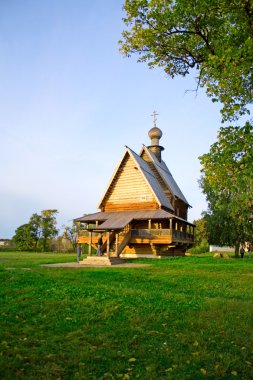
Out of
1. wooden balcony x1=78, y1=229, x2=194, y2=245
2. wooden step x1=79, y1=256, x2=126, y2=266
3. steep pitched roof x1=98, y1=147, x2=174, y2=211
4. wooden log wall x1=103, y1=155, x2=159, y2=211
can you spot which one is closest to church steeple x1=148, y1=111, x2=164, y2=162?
steep pitched roof x1=98, y1=147, x2=174, y2=211

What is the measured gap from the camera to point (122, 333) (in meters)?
6.80

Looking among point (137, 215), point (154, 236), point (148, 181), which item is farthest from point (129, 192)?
point (154, 236)

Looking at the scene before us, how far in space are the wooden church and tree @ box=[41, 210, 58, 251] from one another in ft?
139

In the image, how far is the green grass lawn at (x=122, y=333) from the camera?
204 inches

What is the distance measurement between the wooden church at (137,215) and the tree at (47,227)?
139ft

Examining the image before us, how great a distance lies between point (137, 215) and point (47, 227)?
47861mm

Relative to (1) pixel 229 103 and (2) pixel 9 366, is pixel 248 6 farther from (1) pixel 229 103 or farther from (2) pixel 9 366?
(2) pixel 9 366

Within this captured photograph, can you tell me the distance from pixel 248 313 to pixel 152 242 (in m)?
20.1

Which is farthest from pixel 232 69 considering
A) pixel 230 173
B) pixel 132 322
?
pixel 132 322

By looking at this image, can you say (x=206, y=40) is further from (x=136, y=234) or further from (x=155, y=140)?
(x=155, y=140)

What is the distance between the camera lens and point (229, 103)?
46.1 feet

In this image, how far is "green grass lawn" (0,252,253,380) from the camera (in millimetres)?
5184

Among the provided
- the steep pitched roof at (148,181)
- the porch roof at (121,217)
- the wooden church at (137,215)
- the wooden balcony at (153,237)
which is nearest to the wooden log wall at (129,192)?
the wooden church at (137,215)

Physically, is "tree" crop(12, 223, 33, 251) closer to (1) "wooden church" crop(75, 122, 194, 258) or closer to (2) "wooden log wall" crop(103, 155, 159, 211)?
(1) "wooden church" crop(75, 122, 194, 258)
